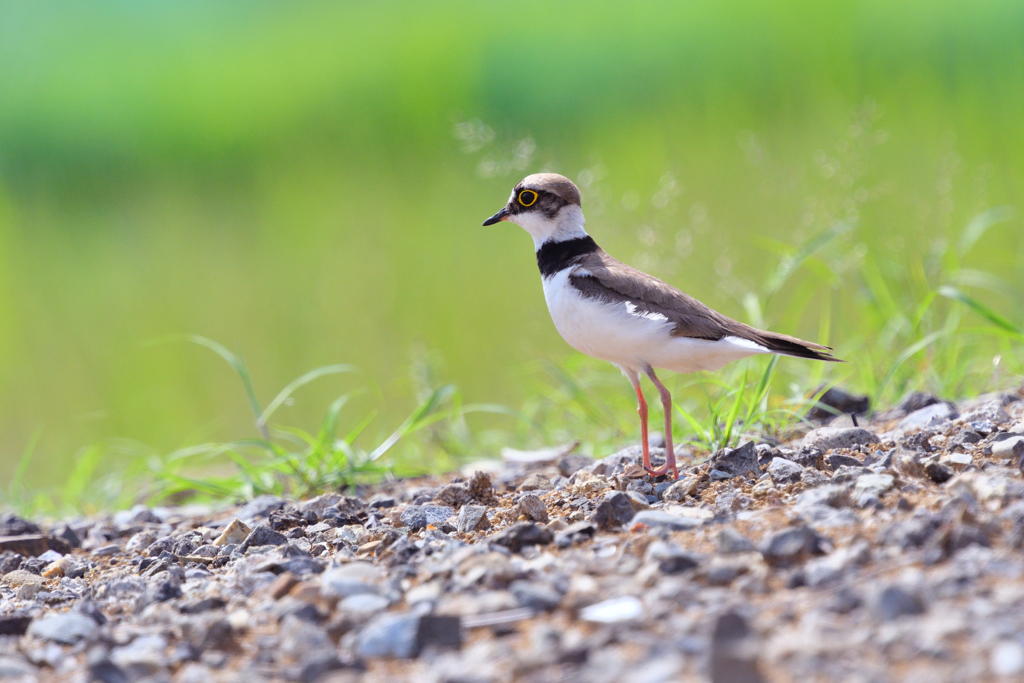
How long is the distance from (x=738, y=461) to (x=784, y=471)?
0.74 ft

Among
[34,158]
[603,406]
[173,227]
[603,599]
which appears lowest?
[603,406]

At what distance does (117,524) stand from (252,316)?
3898 millimetres

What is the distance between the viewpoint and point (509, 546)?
2301mm

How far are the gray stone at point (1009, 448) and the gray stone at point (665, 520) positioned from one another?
1.01 metres

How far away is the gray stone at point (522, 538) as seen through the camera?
230 centimetres

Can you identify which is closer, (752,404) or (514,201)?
(752,404)

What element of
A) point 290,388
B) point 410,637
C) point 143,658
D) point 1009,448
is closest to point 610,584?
point 410,637

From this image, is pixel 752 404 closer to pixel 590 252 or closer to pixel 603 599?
pixel 590 252

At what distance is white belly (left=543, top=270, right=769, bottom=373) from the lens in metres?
3.11

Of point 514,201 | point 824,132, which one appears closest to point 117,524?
point 514,201

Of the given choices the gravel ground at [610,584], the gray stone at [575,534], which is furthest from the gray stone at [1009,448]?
the gray stone at [575,534]

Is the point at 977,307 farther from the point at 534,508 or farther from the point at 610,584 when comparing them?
the point at 610,584

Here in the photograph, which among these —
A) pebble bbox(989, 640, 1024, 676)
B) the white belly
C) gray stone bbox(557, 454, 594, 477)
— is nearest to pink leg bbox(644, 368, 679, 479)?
the white belly

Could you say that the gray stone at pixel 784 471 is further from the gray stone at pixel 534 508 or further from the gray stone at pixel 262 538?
the gray stone at pixel 262 538
